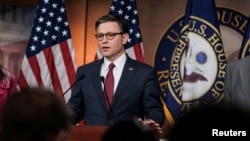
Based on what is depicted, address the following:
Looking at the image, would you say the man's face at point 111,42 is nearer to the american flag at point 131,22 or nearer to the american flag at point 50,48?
the american flag at point 131,22

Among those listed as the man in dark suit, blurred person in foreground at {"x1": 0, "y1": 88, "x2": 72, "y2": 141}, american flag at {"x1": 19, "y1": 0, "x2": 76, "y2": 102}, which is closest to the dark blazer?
the man in dark suit

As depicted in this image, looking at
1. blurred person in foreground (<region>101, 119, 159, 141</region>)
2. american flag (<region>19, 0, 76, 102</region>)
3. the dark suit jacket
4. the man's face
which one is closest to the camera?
blurred person in foreground (<region>101, 119, 159, 141</region>)

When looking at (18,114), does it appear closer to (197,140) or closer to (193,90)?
(197,140)

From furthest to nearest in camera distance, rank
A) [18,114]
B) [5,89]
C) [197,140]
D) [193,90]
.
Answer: [193,90], [5,89], [18,114], [197,140]

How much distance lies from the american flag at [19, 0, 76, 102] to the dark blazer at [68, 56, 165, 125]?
5.21 feet

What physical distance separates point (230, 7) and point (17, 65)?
2.14 m

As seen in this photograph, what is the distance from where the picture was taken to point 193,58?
4922 millimetres

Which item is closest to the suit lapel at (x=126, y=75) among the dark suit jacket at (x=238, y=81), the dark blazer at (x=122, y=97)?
the dark blazer at (x=122, y=97)

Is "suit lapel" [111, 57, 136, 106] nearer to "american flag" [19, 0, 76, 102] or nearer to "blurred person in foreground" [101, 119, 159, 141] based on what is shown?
"american flag" [19, 0, 76, 102]

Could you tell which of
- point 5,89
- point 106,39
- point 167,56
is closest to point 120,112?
point 106,39

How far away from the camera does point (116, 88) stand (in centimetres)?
367

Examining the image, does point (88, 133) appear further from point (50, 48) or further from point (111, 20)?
point (50, 48)

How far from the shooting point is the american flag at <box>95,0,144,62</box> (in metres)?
5.16

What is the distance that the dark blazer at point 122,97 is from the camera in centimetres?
357
